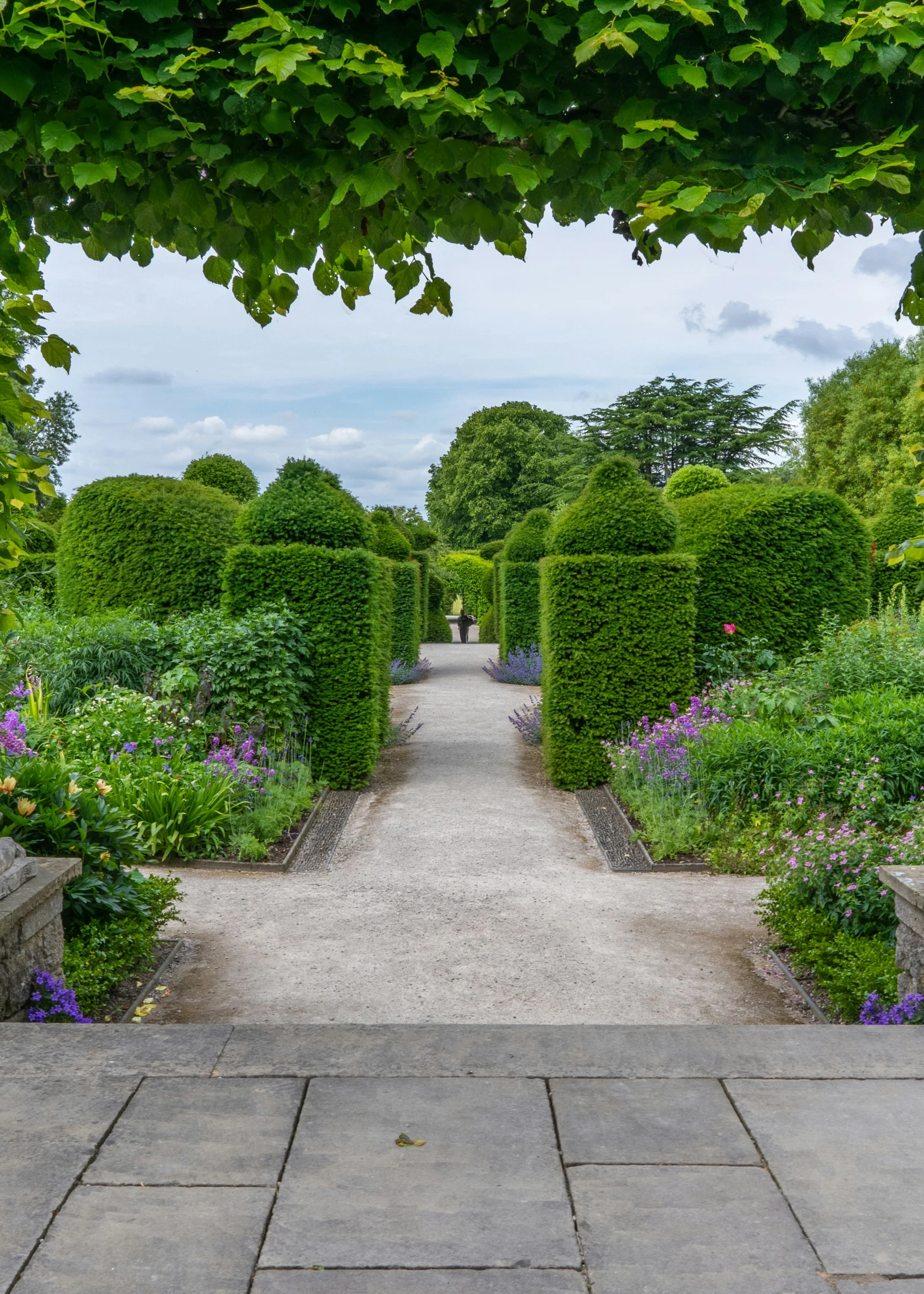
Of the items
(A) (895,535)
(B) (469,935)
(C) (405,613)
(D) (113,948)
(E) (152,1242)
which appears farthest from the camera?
(C) (405,613)

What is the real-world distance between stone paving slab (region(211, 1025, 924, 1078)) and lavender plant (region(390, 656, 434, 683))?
13.2 metres

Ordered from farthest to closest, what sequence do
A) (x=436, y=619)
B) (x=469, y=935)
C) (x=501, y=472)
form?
(x=501, y=472), (x=436, y=619), (x=469, y=935)

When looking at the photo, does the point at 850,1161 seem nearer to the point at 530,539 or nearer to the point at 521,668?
the point at 521,668

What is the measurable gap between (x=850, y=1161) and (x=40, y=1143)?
1773mm

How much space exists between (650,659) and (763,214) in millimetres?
6426

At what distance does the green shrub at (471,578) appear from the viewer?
3095cm

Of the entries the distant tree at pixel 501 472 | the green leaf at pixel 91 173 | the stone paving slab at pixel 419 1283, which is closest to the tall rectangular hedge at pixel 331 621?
the green leaf at pixel 91 173

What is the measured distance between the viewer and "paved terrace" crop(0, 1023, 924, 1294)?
5.89 feet

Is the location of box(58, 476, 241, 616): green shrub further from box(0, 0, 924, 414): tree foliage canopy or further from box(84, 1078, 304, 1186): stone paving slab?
box(84, 1078, 304, 1186): stone paving slab

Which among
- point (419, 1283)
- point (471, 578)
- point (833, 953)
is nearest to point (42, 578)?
point (833, 953)

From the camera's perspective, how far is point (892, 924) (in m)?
4.49

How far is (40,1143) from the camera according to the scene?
2217 millimetres

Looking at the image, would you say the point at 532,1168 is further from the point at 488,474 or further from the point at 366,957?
the point at 488,474

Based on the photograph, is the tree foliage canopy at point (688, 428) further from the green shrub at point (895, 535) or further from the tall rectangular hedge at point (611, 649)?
Result: the tall rectangular hedge at point (611, 649)
